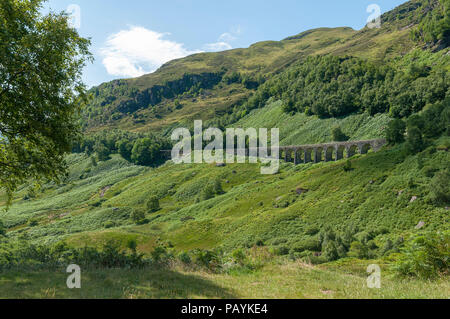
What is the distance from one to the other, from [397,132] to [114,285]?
93.4 metres

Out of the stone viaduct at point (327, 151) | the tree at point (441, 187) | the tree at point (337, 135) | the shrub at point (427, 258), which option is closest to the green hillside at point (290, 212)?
the shrub at point (427, 258)

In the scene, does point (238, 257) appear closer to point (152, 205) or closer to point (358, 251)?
point (358, 251)

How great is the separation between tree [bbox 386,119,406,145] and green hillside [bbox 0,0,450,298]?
0.30 metres

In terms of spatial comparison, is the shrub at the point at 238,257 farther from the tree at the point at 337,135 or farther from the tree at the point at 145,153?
the tree at the point at 145,153

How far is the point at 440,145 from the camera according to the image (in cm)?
6419

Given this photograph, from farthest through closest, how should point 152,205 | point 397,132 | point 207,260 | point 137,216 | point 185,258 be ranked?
point 152,205 → point 137,216 → point 397,132 → point 185,258 → point 207,260

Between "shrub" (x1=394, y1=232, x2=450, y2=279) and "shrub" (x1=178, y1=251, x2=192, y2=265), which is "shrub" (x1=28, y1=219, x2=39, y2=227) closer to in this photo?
"shrub" (x1=178, y1=251, x2=192, y2=265)

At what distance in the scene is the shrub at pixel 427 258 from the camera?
14062 mm

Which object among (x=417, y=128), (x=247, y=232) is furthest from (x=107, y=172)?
(x=417, y=128)

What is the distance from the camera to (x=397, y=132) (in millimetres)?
84438

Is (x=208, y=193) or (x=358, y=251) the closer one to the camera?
(x=358, y=251)

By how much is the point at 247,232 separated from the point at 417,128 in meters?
50.1

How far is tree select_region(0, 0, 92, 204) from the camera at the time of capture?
54.3ft

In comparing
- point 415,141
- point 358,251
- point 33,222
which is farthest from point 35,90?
point 33,222
